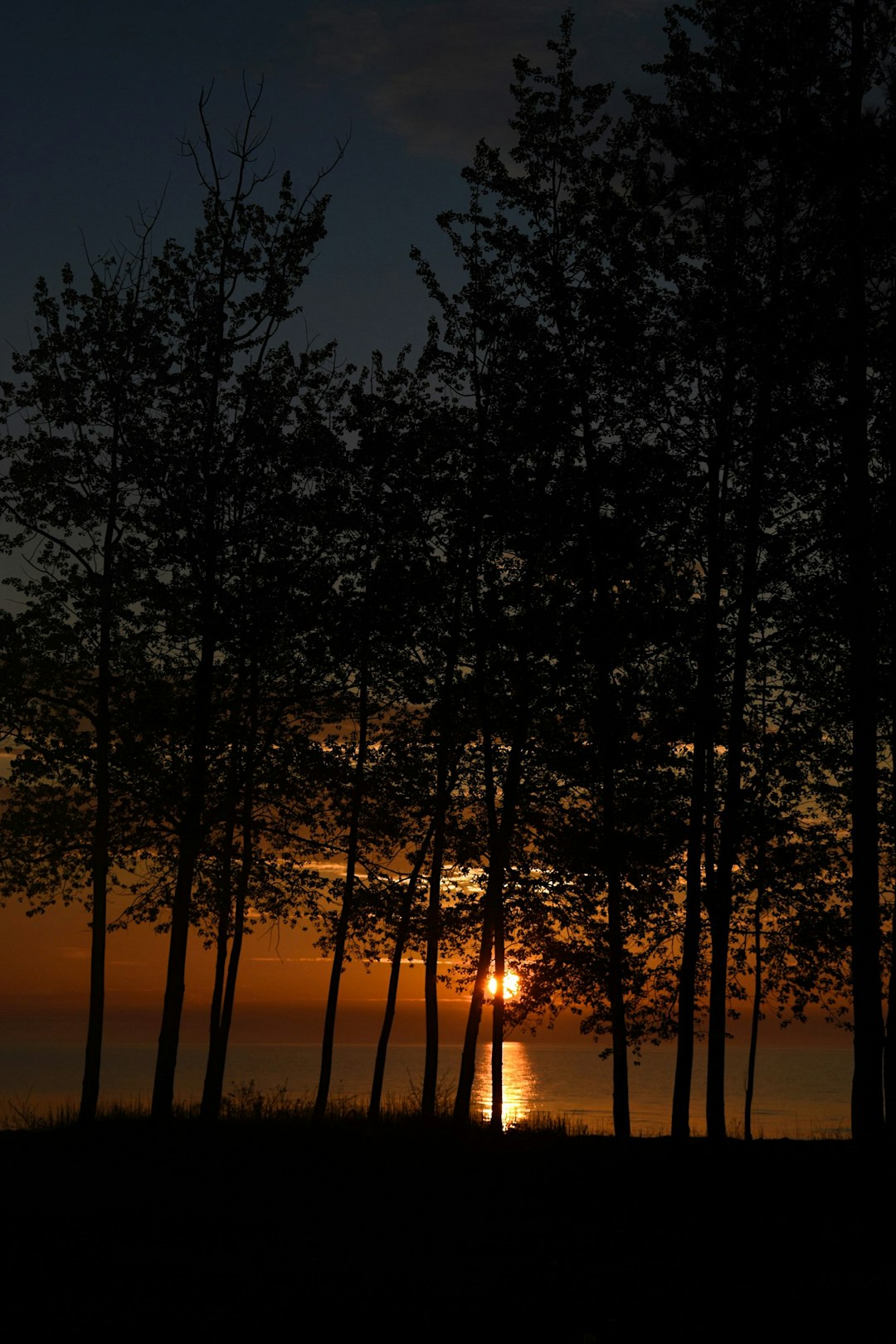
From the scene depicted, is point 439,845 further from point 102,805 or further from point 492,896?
point 102,805

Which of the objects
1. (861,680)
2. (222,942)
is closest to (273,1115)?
(222,942)

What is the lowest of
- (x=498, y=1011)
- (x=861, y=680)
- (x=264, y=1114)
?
(x=264, y=1114)

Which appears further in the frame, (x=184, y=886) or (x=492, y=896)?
(x=492, y=896)

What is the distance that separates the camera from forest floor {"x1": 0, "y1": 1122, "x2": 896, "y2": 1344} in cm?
1084

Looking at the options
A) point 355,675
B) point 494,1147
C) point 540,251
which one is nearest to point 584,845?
point 494,1147

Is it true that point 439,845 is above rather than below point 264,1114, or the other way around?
above

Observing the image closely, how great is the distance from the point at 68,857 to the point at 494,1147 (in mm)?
12531

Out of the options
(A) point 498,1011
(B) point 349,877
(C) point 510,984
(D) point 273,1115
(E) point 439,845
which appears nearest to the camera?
Answer: (D) point 273,1115

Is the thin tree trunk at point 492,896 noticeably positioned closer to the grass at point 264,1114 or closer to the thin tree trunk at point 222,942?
the grass at point 264,1114

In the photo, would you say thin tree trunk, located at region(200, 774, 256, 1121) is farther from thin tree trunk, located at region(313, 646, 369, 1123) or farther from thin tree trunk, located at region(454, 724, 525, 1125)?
thin tree trunk, located at region(454, 724, 525, 1125)

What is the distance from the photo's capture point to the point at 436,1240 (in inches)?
545

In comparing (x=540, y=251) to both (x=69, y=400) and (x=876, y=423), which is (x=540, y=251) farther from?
(x=69, y=400)

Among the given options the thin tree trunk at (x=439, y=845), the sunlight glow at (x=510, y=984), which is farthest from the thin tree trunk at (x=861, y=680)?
the sunlight glow at (x=510, y=984)

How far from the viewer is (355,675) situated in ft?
98.8
